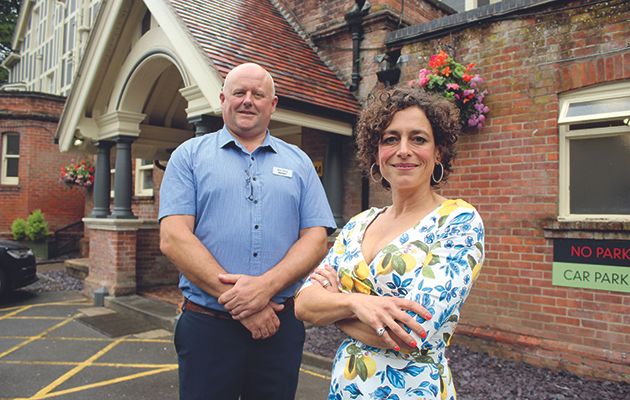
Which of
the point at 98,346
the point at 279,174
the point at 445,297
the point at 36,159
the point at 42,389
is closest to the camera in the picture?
the point at 445,297

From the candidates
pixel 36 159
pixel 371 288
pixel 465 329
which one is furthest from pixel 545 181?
pixel 36 159

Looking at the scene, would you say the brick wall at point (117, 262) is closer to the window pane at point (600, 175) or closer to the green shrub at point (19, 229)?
the window pane at point (600, 175)

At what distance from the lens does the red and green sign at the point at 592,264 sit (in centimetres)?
419

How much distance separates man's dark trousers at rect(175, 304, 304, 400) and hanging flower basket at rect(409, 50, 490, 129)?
3679 millimetres

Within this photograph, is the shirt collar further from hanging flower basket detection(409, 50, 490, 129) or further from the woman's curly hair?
hanging flower basket detection(409, 50, 490, 129)

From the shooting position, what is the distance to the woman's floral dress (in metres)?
1.47

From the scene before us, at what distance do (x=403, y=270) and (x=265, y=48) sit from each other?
541 cm

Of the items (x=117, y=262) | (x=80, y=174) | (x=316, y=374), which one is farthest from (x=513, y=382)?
(x=80, y=174)

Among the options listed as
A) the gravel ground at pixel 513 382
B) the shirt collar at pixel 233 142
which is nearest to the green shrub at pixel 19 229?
the gravel ground at pixel 513 382

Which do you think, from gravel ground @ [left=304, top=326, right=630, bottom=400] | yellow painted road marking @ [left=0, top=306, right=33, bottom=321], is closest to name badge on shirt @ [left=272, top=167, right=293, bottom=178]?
gravel ground @ [left=304, top=326, right=630, bottom=400]

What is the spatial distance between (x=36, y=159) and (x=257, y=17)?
11.6 metres

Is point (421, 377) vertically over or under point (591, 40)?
under

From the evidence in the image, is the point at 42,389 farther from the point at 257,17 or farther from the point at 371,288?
the point at 257,17

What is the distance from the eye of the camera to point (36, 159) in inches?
597
